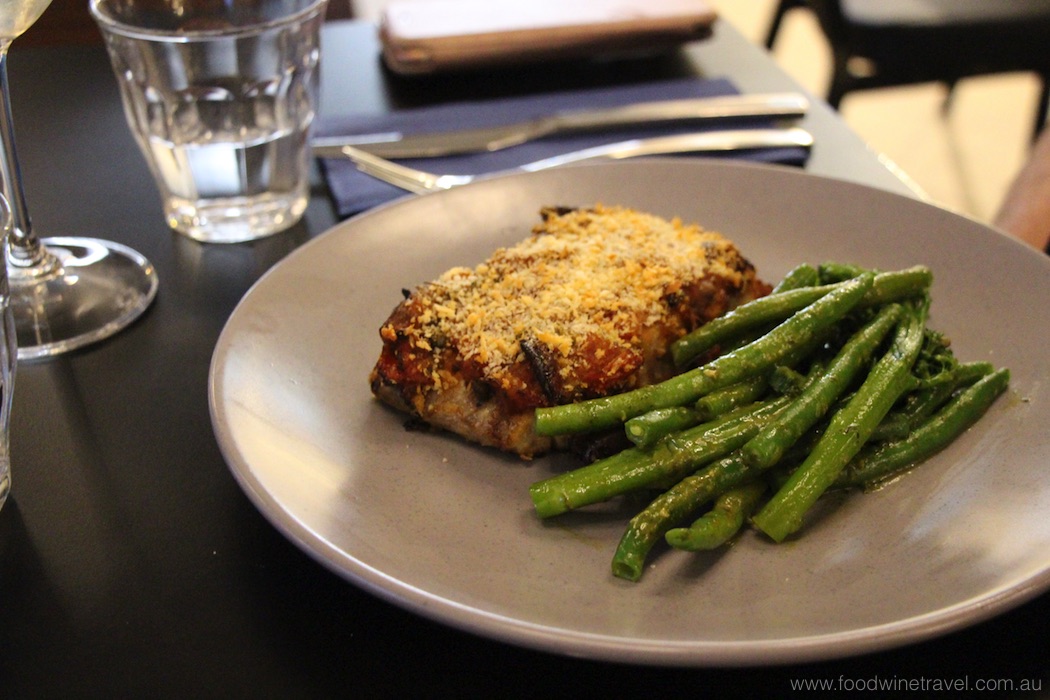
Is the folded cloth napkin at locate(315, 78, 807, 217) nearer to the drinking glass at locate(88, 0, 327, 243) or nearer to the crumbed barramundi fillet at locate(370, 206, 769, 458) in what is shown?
the drinking glass at locate(88, 0, 327, 243)

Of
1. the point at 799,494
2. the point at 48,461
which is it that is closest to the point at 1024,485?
the point at 799,494

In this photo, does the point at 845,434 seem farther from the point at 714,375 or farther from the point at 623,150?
the point at 623,150

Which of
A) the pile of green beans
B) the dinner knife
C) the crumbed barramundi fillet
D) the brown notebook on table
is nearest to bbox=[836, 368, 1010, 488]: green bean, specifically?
the pile of green beans

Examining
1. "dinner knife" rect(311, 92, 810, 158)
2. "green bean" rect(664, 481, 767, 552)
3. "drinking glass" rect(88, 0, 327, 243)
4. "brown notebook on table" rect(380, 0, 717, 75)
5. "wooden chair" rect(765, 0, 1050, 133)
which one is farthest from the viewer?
"wooden chair" rect(765, 0, 1050, 133)

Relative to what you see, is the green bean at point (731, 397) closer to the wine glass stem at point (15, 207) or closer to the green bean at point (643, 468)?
the green bean at point (643, 468)

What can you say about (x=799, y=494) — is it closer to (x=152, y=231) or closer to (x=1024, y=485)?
(x=1024, y=485)

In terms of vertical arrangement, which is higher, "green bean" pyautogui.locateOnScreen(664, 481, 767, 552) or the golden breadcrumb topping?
the golden breadcrumb topping

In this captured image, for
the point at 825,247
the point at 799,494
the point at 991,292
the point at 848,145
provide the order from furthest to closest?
the point at 848,145 → the point at 825,247 → the point at 991,292 → the point at 799,494
